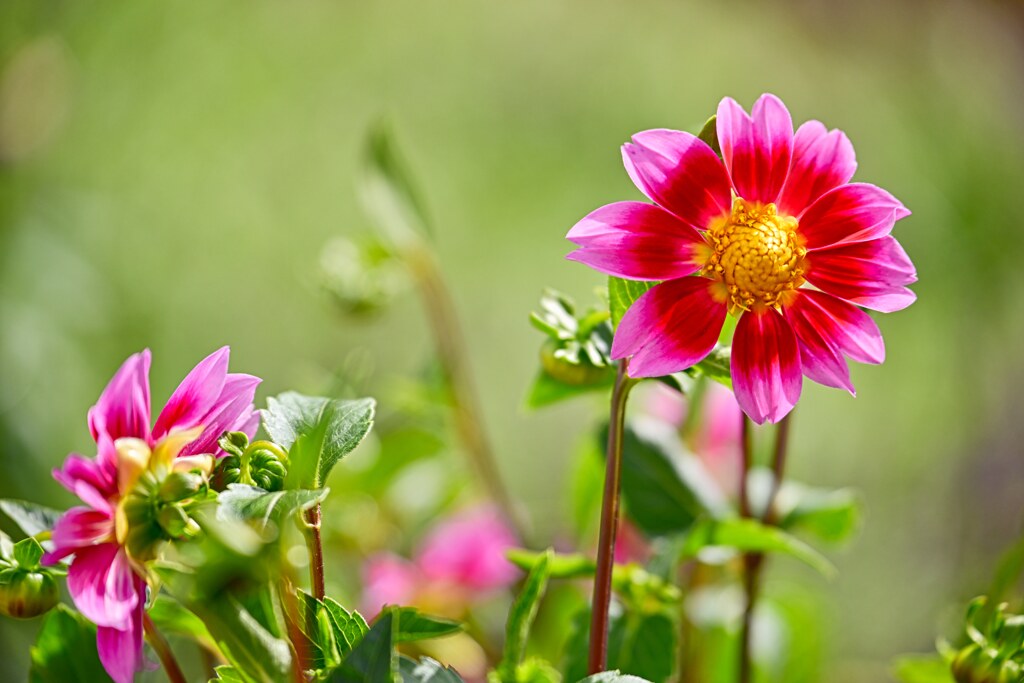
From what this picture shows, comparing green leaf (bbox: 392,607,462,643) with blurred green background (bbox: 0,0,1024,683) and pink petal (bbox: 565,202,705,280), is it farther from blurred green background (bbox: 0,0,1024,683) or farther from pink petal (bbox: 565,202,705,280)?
blurred green background (bbox: 0,0,1024,683)

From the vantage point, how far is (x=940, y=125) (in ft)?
6.14

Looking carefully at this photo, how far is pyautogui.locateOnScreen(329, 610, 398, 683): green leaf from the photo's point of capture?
29cm

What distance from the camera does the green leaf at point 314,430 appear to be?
0.32 m

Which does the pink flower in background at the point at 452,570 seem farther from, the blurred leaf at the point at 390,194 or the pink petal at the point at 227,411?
the pink petal at the point at 227,411

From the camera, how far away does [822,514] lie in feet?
1.87

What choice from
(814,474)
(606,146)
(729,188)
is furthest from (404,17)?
(729,188)

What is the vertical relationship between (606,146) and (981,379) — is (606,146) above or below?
above

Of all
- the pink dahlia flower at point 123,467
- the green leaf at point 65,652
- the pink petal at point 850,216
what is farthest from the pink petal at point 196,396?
the pink petal at point 850,216

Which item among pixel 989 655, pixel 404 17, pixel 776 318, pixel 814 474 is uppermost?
pixel 404 17

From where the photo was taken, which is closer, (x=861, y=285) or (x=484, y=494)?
(x=861, y=285)

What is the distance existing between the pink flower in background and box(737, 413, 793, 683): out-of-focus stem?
19 centimetres

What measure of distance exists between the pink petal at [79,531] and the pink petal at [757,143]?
238mm

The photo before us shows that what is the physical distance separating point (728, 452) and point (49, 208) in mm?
1065

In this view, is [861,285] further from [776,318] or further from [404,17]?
[404,17]
